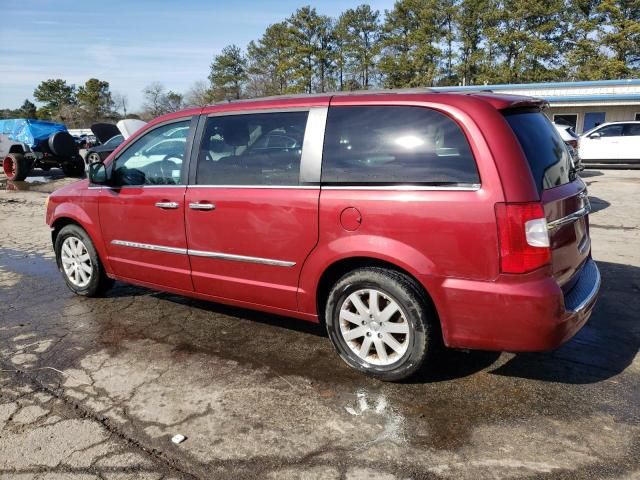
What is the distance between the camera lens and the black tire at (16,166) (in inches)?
623

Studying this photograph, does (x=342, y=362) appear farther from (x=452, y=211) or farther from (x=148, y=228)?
(x=148, y=228)

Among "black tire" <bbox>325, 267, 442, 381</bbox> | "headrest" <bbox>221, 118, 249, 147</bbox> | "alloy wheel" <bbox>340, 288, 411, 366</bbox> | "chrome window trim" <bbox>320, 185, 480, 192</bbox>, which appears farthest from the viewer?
"headrest" <bbox>221, 118, 249, 147</bbox>

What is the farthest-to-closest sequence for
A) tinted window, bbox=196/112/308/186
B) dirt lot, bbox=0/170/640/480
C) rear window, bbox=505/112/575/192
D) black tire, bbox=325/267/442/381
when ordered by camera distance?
tinted window, bbox=196/112/308/186 → black tire, bbox=325/267/442/381 → rear window, bbox=505/112/575/192 → dirt lot, bbox=0/170/640/480

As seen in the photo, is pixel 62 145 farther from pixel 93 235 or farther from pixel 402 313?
pixel 402 313

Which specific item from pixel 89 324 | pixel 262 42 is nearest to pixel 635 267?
pixel 89 324

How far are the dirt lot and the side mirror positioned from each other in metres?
1.21

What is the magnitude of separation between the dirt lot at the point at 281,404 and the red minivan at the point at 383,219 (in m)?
0.36

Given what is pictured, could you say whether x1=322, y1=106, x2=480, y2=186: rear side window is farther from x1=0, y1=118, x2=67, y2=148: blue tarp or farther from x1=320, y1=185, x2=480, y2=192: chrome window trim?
x1=0, y1=118, x2=67, y2=148: blue tarp

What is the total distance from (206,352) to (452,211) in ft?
6.90

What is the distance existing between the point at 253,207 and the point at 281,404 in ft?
4.38

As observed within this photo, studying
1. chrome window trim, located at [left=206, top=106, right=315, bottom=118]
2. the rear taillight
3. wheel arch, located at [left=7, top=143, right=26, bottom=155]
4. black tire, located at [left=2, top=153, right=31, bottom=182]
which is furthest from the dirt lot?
wheel arch, located at [left=7, top=143, right=26, bottom=155]

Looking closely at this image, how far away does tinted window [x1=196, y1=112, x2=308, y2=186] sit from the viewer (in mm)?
3479

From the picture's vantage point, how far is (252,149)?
145 inches

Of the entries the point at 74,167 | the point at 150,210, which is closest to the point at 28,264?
the point at 150,210
